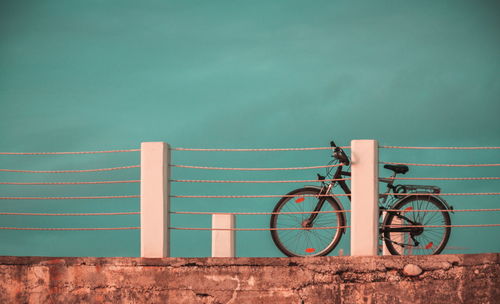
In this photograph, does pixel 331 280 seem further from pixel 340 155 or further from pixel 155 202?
pixel 155 202

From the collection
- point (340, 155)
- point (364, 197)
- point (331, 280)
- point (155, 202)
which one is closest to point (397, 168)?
point (340, 155)

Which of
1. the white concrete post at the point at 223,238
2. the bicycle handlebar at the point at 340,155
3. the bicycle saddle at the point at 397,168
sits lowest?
the white concrete post at the point at 223,238

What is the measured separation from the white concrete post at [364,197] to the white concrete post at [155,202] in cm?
198

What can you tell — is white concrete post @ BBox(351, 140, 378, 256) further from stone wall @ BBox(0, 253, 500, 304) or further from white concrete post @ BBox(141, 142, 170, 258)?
white concrete post @ BBox(141, 142, 170, 258)

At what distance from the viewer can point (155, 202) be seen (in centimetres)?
632

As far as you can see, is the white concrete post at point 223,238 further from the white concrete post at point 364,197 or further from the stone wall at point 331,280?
the white concrete post at point 364,197

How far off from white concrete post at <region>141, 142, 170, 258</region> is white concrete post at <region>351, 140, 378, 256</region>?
1.98 m

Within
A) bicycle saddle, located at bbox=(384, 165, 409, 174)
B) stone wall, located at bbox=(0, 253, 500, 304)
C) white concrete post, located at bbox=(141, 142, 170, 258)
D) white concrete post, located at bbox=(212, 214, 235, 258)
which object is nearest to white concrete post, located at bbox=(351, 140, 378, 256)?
stone wall, located at bbox=(0, 253, 500, 304)

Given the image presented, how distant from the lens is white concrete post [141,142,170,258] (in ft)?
20.7

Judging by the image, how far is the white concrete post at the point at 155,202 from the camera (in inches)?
248

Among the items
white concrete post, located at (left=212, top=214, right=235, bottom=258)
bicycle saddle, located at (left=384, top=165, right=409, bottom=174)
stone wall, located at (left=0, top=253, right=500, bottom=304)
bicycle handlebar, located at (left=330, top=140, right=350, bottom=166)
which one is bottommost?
stone wall, located at (left=0, top=253, right=500, bottom=304)

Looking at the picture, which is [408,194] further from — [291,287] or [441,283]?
[291,287]

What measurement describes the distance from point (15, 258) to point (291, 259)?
3.09 m

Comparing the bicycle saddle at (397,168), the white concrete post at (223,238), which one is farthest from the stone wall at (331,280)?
the white concrete post at (223,238)
